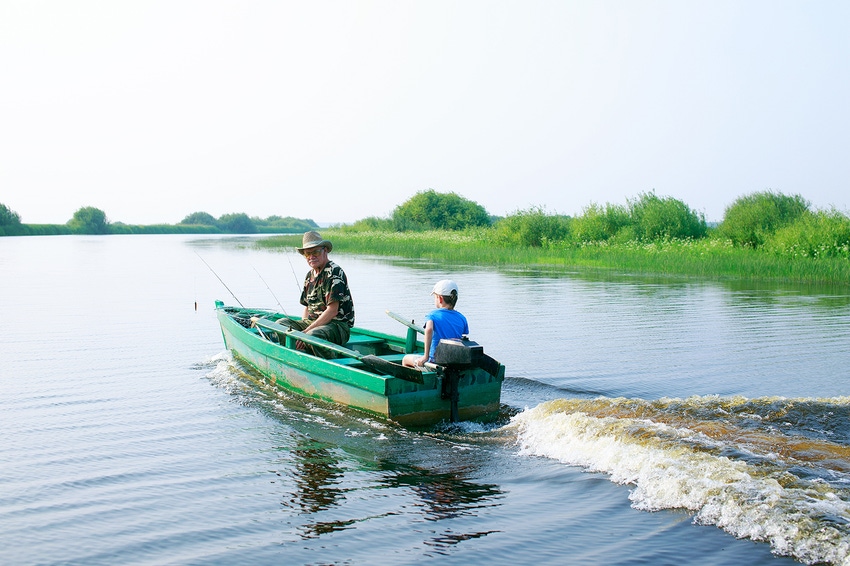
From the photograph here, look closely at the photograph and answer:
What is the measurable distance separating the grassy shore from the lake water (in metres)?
12.1

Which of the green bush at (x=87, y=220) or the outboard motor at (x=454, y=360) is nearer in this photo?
the outboard motor at (x=454, y=360)

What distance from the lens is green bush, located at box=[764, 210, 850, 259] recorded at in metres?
26.7

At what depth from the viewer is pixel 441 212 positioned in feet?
244

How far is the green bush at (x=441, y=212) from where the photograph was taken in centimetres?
7319

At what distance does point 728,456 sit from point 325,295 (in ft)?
16.3

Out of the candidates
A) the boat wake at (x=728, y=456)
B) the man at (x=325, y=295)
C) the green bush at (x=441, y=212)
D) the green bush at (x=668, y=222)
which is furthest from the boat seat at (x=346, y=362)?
the green bush at (x=441, y=212)

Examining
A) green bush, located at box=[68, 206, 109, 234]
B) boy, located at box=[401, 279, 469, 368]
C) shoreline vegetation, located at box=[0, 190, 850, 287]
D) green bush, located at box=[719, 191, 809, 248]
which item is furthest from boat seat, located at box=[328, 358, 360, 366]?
green bush, located at box=[68, 206, 109, 234]

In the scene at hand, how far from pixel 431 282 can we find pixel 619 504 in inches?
769

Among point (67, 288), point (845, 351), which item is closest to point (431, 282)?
point (67, 288)

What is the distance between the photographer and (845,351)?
12484 mm

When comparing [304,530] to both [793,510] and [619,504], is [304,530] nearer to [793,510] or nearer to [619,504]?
[619,504]

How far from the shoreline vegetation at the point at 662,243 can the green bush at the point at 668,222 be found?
1.8 inches

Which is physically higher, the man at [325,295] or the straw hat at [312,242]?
the straw hat at [312,242]

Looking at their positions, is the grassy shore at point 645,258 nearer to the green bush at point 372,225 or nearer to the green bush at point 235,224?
the green bush at point 372,225
